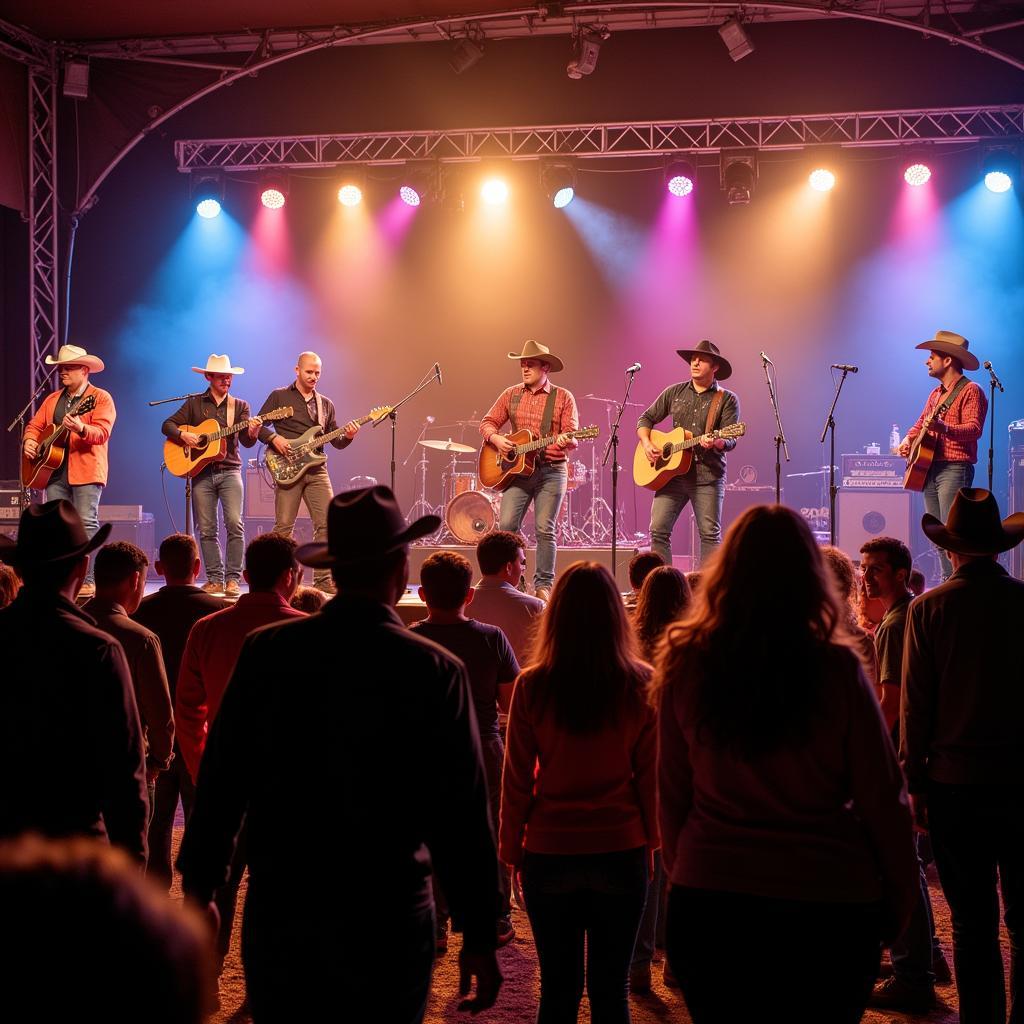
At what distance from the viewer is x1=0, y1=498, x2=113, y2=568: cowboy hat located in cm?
305

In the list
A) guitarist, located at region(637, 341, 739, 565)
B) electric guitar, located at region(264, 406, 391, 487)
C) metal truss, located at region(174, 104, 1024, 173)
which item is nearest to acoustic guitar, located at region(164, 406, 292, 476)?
electric guitar, located at region(264, 406, 391, 487)

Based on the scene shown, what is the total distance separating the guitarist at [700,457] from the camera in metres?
8.98

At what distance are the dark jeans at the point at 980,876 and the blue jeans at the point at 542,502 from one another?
19.5 ft

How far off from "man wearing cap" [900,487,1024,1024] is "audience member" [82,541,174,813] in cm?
275

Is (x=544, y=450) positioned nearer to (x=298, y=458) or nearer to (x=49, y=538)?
(x=298, y=458)

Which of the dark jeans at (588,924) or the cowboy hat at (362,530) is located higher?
the cowboy hat at (362,530)

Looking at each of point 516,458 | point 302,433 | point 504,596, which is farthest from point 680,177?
point 504,596

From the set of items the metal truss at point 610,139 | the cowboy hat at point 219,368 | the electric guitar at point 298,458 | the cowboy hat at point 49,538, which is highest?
the metal truss at point 610,139

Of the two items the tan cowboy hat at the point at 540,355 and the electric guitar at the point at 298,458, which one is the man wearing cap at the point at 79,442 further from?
the tan cowboy hat at the point at 540,355

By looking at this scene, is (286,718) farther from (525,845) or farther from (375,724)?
(525,845)

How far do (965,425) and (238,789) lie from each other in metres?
8.42

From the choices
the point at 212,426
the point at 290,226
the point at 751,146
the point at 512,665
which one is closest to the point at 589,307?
the point at 751,146

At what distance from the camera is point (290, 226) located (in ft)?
50.0

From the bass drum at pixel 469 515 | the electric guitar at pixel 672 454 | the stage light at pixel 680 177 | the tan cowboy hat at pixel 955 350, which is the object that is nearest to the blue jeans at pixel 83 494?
the bass drum at pixel 469 515
